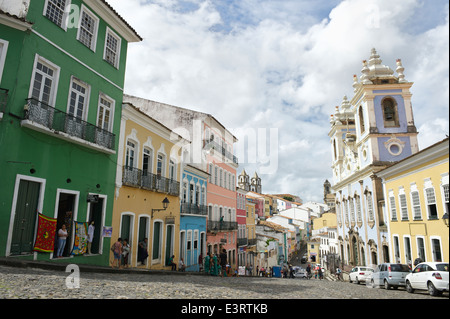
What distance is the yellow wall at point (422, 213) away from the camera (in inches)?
410

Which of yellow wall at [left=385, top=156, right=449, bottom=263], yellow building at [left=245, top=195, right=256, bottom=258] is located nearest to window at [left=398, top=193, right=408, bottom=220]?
yellow wall at [left=385, top=156, right=449, bottom=263]

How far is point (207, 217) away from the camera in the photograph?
25.6 metres

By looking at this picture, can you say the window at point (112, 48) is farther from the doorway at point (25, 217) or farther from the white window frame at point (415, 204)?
the white window frame at point (415, 204)

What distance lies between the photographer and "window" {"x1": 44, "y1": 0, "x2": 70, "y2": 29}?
10977mm

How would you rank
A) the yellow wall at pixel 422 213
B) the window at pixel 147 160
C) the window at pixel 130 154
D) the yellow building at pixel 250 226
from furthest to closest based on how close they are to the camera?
the yellow building at pixel 250 226, the window at pixel 147 160, the window at pixel 130 154, the yellow wall at pixel 422 213

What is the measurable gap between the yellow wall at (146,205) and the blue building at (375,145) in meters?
15.9

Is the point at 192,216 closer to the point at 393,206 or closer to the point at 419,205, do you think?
the point at 393,206

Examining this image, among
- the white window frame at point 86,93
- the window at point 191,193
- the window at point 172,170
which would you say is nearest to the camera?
the white window frame at point 86,93

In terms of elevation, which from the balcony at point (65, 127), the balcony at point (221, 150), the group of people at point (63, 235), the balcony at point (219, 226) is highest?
the balcony at point (221, 150)

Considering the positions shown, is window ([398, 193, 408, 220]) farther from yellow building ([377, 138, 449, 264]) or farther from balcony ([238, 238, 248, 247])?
balcony ([238, 238, 248, 247])

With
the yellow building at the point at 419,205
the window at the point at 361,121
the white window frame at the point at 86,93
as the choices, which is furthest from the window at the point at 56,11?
the window at the point at 361,121

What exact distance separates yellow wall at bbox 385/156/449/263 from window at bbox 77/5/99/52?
13188 mm

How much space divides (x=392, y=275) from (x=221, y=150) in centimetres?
Answer: 1924

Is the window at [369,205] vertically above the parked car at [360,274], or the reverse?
the window at [369,205]
